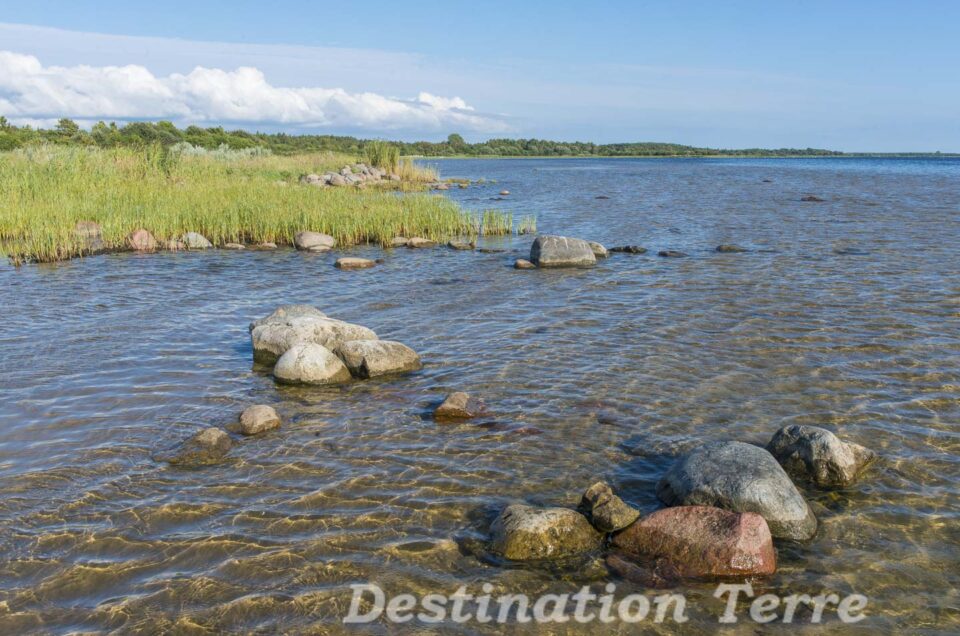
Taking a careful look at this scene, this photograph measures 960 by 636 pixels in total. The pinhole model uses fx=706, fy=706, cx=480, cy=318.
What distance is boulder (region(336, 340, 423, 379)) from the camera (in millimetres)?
10414

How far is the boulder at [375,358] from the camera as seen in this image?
34.2 ft

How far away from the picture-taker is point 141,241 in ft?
71.9

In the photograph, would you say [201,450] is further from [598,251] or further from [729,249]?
[729,249]

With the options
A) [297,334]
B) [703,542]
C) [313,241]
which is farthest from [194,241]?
[703,542]

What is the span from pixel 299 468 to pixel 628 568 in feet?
11.9

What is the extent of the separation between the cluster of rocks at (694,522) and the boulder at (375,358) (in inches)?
184

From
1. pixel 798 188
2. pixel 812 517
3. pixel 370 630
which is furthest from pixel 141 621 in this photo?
pixel 798 188

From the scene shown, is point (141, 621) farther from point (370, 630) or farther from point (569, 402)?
point (569, 402)

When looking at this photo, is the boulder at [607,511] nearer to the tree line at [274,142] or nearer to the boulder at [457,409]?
the boulder at [457,409]

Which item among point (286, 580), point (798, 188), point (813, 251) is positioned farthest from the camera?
point (798, 188)

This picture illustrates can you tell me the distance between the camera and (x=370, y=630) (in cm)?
500

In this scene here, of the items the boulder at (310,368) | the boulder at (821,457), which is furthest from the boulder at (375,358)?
the boulder at (821,457)

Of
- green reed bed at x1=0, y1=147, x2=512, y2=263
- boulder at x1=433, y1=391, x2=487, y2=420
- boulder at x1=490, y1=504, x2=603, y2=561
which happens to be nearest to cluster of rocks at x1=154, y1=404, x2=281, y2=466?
boulder at x1=433, y1=391, x2=487, y2=420

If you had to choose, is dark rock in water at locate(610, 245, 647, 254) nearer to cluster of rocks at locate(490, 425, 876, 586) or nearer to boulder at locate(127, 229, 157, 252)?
boulder at locate(127, 229, 157, 252)
